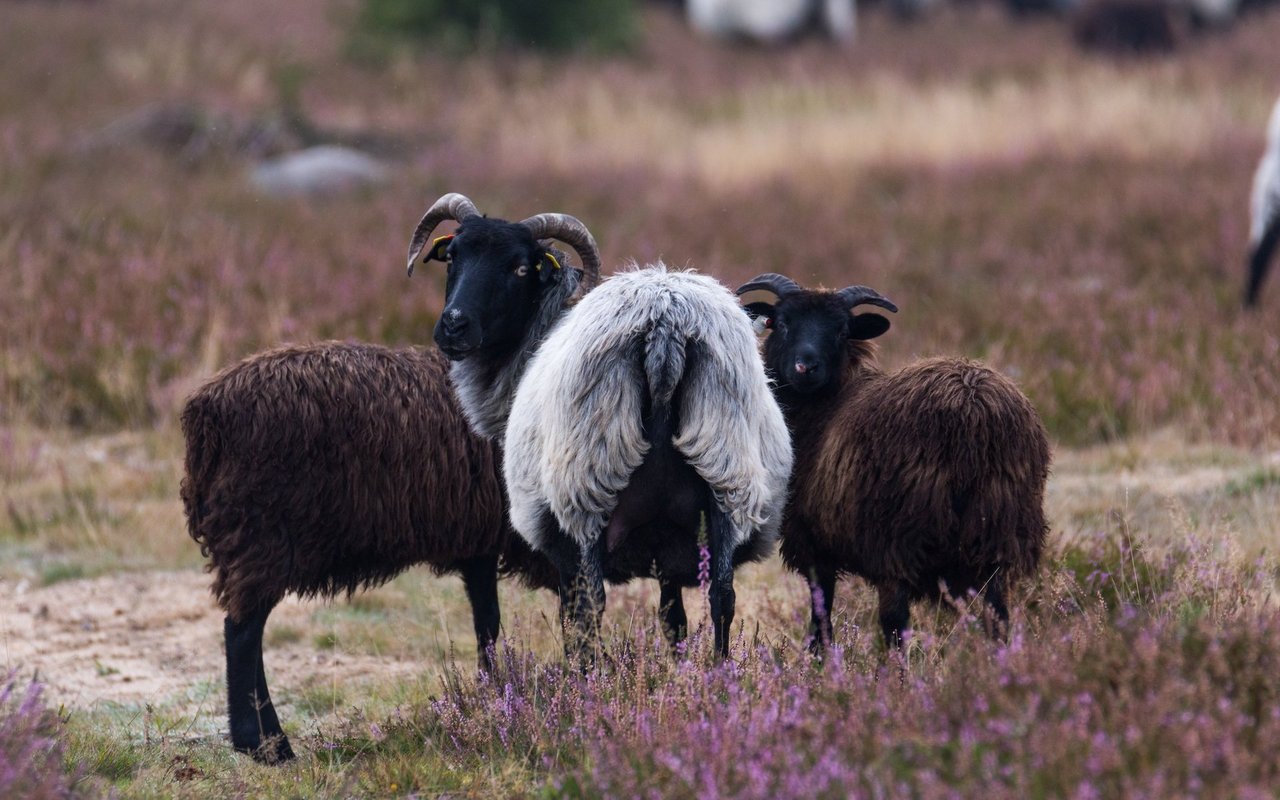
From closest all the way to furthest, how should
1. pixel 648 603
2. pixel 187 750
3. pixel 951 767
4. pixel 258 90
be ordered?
pixel 951 767 → pixel 187 750 → pixel 648 603 → pixel 258 90

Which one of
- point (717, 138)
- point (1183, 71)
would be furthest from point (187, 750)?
point (1183, 71)

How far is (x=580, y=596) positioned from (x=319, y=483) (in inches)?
43.8

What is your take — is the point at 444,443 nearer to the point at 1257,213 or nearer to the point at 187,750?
the point at 187,750

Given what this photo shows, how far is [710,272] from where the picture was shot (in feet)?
40.0

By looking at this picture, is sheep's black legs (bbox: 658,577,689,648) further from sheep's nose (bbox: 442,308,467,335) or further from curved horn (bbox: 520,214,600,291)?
curved horn (bbox: 520,214,600,291)

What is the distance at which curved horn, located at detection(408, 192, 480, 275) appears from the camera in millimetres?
6143

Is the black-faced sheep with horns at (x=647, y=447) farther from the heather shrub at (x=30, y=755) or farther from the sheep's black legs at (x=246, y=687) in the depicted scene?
the heather shrub at (x=30, y=755)

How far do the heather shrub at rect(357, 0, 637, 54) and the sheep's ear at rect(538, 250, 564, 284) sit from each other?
1735 centimetres

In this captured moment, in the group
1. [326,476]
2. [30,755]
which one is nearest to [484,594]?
[326,476]

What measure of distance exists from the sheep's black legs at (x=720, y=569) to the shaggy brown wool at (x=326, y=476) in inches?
46.6

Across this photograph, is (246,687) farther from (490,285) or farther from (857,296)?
(857,296)

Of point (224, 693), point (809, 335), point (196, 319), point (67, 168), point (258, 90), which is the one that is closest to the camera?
point (809, 335)

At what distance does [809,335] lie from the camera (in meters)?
5.78

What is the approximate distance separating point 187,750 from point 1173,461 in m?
5.80
